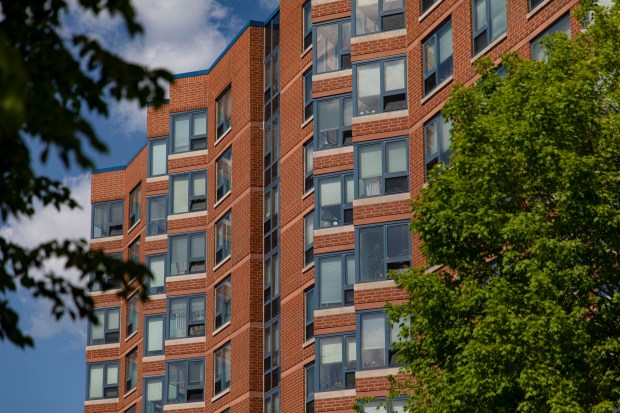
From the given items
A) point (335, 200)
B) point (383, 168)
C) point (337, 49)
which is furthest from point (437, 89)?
point (337, 49)

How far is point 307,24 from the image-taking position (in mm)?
49375

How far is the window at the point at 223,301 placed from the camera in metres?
53.7

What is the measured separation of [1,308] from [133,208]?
58.5m

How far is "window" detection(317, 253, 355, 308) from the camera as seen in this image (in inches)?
1714

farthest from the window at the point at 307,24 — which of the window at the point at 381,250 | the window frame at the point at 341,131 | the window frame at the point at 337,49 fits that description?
the window at the point at 381,250

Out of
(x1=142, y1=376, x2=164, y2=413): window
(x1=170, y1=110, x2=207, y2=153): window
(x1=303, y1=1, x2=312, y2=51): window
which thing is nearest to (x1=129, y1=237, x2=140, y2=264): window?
(x1=142, y1=376, x2=164, y2=413): window

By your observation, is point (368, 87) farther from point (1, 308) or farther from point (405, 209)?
point (1, 308)

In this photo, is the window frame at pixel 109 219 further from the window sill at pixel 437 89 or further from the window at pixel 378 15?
the window sill at pixel 437 89

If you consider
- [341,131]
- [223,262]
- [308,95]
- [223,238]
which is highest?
[308,95]

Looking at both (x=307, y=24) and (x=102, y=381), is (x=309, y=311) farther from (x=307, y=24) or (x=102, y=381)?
(x=102, y=381)

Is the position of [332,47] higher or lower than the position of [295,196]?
higher

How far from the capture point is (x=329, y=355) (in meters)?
43.5

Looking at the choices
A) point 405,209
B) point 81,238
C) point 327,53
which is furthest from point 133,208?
point 81,238

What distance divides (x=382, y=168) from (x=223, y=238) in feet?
48.4
